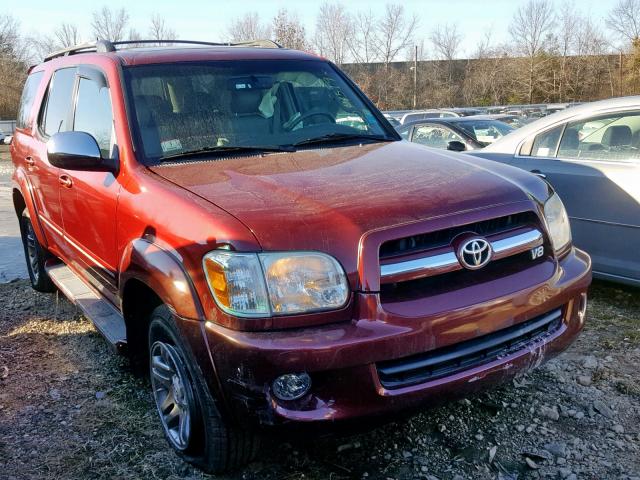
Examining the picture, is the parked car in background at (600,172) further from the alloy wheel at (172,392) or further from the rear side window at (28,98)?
the rear side window at (28,98)

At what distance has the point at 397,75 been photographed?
42.1 meters

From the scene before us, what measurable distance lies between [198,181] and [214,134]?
0.64 meters

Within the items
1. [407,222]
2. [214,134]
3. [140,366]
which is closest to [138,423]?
[140,366]

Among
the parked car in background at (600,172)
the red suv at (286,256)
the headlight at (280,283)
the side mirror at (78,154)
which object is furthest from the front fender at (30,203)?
the parked car in background at (600,172)

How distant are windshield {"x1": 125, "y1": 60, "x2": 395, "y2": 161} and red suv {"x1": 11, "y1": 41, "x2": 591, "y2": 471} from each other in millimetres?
12

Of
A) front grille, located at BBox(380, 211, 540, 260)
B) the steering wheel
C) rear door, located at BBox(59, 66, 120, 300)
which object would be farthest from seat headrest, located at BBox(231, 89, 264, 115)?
front grille, located at BBox(380, 211, 540, 260)

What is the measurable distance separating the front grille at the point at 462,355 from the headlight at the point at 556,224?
35cm

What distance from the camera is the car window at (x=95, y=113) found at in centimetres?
336

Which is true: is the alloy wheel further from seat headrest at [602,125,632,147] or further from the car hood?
seat headrest at [602,125,632,147]

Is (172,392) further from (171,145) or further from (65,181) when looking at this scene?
(65,181)

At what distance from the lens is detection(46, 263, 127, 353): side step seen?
3.32 m

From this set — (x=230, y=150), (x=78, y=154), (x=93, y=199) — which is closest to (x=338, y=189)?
(x=230, y=150)

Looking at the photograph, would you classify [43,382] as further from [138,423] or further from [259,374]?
[259,374]

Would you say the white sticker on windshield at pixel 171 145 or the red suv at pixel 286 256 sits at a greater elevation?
the white sticker on windshield at pixel 171 145
